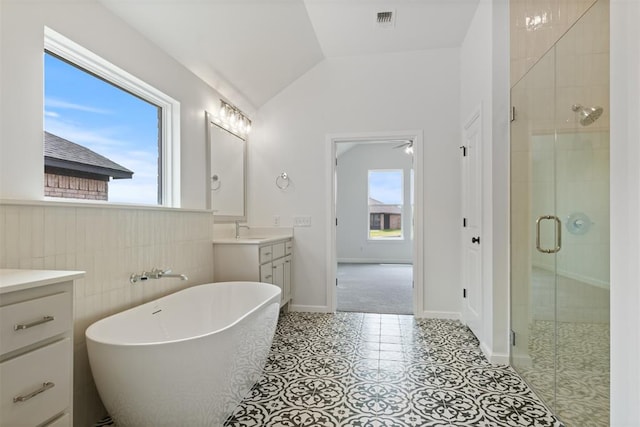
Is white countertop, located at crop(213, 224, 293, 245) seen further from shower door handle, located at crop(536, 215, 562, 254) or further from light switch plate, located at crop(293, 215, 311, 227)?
shower door handle, located at crop(536, 215, 562, 254)

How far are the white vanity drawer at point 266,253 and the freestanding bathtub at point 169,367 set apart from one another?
1.04 m

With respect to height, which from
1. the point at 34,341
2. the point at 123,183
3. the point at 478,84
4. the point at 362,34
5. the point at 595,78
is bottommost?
the point at 34,341

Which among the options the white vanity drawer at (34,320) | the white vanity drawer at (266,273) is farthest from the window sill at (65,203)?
the white vanity drawer at (266,273)

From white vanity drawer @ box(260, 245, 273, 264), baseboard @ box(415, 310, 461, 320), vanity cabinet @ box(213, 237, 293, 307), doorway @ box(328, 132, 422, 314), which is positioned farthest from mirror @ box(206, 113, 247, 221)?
doorway @ box(328, 132, 422, 314)

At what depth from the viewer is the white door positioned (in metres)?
2.89

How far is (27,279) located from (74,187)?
3.62 ft

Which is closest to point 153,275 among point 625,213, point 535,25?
point 625,213

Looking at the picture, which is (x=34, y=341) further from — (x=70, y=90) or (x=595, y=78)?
(x=595, y=78)

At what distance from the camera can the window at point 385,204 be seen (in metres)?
8.14

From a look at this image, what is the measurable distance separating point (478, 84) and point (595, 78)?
138 centimetres

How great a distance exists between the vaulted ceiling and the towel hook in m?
0.86

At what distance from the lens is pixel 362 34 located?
338 centimetres

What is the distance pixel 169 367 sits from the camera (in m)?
1.42

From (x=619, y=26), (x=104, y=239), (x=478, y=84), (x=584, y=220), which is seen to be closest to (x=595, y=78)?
(x=619, y=26)
